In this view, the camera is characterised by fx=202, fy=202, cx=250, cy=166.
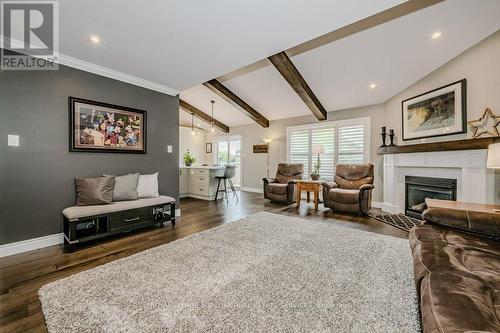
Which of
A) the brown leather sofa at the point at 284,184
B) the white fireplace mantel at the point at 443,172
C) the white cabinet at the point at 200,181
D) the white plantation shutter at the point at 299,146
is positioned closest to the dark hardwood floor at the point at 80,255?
the brown leather sofa at the point at 284,184

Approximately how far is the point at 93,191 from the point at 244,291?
2.45m

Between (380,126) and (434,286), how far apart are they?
4.63m

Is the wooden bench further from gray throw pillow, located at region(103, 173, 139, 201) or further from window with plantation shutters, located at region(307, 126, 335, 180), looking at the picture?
window with plantation shutters, located at region(307, 126, 335, 180)

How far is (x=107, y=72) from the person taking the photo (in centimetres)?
301

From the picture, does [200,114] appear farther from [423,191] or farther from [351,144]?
[423,191]

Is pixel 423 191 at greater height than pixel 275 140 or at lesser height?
lesser

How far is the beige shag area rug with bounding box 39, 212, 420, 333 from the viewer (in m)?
1.27

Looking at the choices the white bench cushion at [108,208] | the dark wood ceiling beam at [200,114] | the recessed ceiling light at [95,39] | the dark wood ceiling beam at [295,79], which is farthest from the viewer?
the dark wood ceiling beam at [200,114]

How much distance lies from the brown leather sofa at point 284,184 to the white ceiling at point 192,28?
2942 mm

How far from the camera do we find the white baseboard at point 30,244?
229 centimetres

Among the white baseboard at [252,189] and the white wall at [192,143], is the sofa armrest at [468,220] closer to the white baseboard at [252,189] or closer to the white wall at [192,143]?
the white baseboard at [252,189]

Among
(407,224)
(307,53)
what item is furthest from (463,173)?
(307,53)

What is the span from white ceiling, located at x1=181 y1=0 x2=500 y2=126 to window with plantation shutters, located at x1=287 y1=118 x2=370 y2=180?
50 centimetres

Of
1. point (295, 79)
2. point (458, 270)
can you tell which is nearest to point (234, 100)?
point (295, 79)
